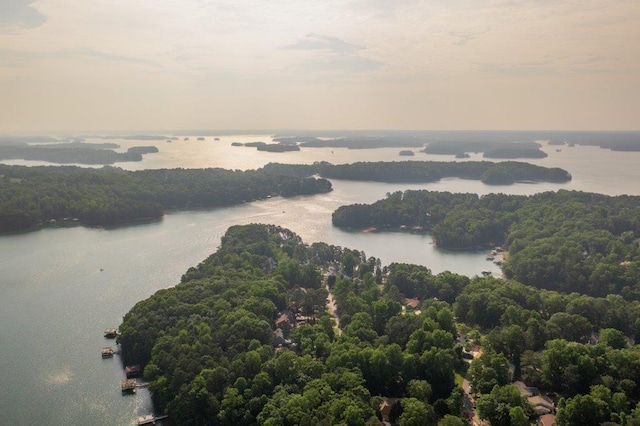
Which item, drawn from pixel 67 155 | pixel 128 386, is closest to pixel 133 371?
pixel 128 386

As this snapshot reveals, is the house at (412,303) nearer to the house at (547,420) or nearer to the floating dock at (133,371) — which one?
the house at (547,420)

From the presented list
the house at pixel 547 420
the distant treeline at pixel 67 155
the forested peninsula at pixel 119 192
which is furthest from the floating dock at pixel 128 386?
the distant treeline at pixel 67 155

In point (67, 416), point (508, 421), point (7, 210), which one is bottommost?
point (67, 416)

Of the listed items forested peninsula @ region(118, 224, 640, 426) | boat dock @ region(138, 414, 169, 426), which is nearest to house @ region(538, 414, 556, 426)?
forested peninsula @ region(118, 224, 640, 426)

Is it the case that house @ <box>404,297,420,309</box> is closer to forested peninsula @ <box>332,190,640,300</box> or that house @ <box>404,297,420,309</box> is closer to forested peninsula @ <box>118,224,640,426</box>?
forested peninsula @ <box>118,224,640,426</box>

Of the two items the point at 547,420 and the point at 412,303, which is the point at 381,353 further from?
the point at 412,303

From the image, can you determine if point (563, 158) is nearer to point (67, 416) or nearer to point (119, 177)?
point (119, 177)

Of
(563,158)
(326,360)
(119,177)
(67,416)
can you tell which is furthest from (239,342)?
(563,158)
